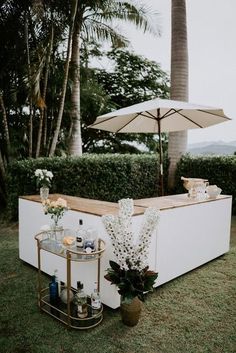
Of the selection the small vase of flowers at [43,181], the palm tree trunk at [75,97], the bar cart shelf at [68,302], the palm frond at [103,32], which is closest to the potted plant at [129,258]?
the bar cart shelf at [68,302]

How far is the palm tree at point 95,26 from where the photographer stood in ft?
26.6

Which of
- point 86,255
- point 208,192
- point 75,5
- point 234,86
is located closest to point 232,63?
point 234,86

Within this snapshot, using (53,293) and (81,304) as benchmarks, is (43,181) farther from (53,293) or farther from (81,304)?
(81,304)

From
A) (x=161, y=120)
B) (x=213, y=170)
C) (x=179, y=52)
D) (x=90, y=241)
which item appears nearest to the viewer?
(x=90, y=241)

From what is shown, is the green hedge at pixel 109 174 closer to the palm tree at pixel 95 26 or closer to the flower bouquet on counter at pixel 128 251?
the palm tree at pixel 95 26

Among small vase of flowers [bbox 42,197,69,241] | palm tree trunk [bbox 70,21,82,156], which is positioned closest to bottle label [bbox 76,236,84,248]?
small vase of flowers [bbox 42,197,69,241]

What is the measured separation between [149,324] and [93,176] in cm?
484

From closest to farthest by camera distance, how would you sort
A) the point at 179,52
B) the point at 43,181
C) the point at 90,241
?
the point at 90,241 < the point at 43,181 < the point at 179,52

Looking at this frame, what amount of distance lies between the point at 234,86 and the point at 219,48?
150 cm

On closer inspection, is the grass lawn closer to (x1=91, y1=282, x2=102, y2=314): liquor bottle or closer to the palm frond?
(x1=91, y1=282, x2=102, y2=314): liquor bottle

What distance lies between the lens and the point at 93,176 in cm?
743

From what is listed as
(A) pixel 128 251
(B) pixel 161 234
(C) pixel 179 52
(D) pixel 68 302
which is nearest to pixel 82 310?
(D) pixel 68 302

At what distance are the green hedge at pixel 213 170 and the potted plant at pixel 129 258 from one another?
578cm

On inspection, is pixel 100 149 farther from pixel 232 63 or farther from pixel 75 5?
pixel 75 5
